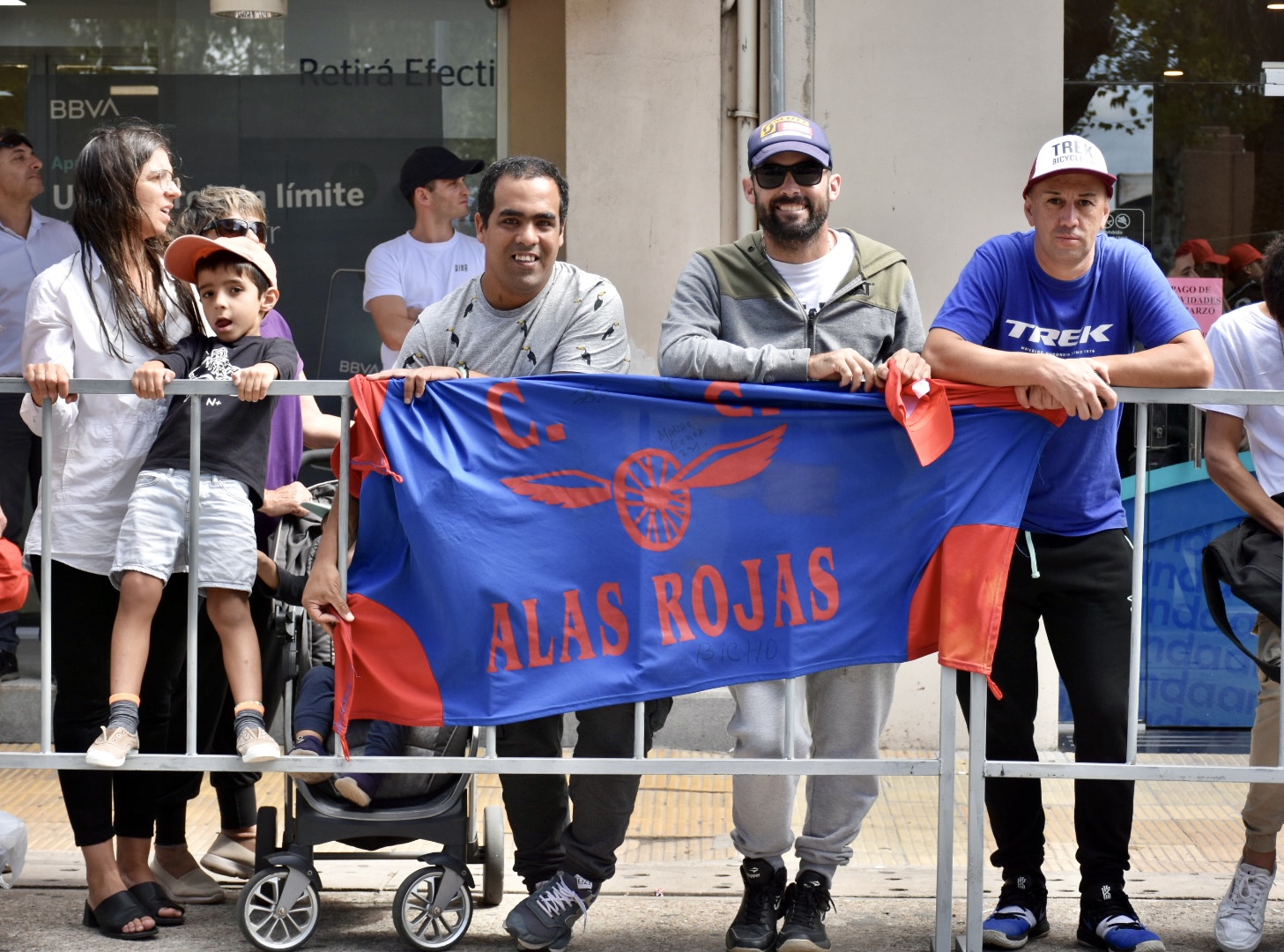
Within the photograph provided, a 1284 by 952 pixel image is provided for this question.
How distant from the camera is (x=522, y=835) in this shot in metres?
4.77

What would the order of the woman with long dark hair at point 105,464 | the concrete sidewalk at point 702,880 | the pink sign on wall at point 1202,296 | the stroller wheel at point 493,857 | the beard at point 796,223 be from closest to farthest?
the beard at point 796,223 → the woman with long dark hair at point 105,464 → the concrete sidewalk at point 702,880 → the stroller wheel at point 493,857 → the pink sign on wall at point 1202,296

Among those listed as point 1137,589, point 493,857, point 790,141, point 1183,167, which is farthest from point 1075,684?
point 1183,167

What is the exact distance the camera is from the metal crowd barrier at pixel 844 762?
439 cm

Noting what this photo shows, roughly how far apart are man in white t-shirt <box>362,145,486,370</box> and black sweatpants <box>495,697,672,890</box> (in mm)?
2562

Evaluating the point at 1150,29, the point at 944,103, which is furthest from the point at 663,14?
the point at 1150,29

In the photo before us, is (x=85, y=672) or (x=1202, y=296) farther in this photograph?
(x=1202, y=296)

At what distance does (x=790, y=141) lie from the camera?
4574 millimetres

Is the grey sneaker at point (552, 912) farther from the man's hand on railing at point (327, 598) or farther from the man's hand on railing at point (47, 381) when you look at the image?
the man's hand on railing at point (47, 381)

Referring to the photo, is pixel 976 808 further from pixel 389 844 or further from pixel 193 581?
pixel 193 581

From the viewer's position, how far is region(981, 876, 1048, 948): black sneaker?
4.67m

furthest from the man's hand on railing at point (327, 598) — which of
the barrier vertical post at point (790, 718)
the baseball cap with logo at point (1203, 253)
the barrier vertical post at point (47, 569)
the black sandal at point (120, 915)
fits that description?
the baseball cap with logo at point (1203, 253)

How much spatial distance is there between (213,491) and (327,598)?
47 cm

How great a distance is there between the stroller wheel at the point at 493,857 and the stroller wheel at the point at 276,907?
1.98ft

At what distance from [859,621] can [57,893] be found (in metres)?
2.78
